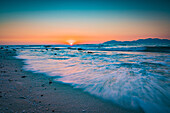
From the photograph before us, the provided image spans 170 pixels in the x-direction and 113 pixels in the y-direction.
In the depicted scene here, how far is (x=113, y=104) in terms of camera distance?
292cm

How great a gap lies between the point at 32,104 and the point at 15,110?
401 mm

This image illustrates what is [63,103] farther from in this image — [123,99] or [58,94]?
[123,99]

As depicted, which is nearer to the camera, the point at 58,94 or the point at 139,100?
the point at 139,100

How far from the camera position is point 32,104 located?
271 centimetres

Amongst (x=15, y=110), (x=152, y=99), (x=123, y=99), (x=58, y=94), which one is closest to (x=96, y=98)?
(x=123, y=99)

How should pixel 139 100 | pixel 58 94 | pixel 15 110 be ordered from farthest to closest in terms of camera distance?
pixel 58 94, pixel 139 100, pixel 15 110

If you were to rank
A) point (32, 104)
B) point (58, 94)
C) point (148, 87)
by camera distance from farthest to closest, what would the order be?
1. point (148, 87)
2. point (58, 94)
3. point (32, 104)

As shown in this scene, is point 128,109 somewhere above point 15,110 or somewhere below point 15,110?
below

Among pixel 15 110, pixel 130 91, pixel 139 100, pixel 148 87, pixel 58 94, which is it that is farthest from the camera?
pixel 148 87

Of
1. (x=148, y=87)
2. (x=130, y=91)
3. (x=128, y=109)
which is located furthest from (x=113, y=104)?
(x=148, y=87)

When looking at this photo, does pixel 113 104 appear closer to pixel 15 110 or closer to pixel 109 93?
pixel 109 93

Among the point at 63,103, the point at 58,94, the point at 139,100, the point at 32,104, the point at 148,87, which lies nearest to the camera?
the point at 32,104

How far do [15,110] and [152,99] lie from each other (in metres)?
4.17

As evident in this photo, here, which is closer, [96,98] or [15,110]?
[15,110]
